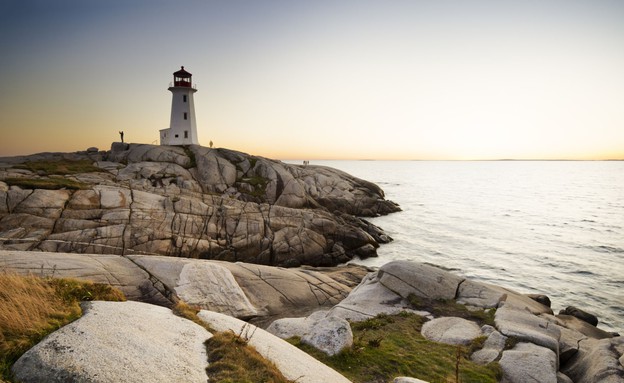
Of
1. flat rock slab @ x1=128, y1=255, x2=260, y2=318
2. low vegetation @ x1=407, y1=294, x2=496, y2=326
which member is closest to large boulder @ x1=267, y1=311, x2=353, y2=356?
flat rock slab @ x1=128, y1=255, x2=260, y2=318

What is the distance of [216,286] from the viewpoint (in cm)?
2112

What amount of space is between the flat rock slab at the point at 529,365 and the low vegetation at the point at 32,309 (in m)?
16.0

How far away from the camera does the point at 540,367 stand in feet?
42.1

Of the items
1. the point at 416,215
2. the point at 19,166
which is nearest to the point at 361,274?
the point at 416,215

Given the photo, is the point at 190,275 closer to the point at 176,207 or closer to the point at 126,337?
the point at 126,337

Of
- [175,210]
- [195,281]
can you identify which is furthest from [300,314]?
[175,210]

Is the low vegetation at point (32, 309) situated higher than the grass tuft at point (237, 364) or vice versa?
the low vegetation at point (32, 309)

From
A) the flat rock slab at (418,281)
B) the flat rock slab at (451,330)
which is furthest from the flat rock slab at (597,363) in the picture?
the flat rock slab at (418,281)

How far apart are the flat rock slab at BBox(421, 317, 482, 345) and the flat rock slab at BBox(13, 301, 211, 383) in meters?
12.4

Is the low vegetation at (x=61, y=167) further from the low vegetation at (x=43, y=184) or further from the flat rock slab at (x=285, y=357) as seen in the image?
the flat rock slab at (x=285, y=357)

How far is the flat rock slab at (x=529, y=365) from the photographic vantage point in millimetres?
12391

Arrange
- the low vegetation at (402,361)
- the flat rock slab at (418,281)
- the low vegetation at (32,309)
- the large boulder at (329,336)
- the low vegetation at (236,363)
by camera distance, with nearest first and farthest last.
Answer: the low vegetation at (32,309), the low vegetation at (236,363), the low vegetation at (402,361), the large boulder at (329,336), the flat rock slab at (418,281)

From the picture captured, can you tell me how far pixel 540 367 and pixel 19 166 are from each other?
63712 millimetres

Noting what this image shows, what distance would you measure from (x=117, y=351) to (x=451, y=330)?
1608 cm
